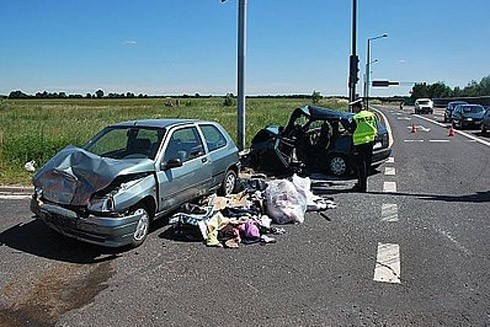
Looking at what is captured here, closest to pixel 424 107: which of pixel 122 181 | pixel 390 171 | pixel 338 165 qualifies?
pixel 390 171

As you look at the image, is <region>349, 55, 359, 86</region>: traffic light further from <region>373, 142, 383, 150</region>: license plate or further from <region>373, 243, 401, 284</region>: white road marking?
<region>373, 243, 401, 284</region>: white road marking

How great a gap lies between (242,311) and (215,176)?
4.02m

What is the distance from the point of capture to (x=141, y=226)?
6141mm

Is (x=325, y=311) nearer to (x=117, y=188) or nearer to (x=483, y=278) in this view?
(x=483, y=278)

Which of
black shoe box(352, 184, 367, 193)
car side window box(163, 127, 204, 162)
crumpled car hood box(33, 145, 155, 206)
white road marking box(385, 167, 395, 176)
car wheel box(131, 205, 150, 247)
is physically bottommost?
white road marking box(385, 167, 395, 176)

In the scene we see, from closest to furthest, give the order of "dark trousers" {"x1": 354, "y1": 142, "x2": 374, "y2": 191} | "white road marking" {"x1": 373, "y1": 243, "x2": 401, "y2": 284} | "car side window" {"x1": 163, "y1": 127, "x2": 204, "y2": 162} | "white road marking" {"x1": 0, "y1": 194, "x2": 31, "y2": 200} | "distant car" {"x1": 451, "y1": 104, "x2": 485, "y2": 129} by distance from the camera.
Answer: "white road marking" {"x1": 373, "y1": 243, "x2": 401, "y2": 284}, "car side window" {"x1": 163, "y1": 127, "x2": 204, "y2": 162}, "white road marking" {"x1": 0, "y1": 194, "x2": 31, "y2": 200}, "dark trousers" {"x1": 354, "y1": 142, "x2": 374, "y2": 191}, "distant car" {"x1": 451, "y1": 104, "x2": 485, "y2": 129}

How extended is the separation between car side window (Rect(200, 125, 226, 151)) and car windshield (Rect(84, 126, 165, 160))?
1.10m

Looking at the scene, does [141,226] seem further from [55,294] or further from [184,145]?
[184,145]

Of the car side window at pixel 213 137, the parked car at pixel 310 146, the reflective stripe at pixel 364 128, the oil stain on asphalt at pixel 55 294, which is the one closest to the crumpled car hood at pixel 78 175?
the oil stain on asphalt at pixel 55 294

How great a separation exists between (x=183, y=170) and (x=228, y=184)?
6.09 ft

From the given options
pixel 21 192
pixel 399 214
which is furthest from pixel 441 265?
pixel 21 192

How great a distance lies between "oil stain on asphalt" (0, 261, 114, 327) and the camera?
4199mm

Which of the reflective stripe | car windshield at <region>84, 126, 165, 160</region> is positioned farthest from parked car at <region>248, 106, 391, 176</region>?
car windshield at <region>84, 126, 165, 160</region>

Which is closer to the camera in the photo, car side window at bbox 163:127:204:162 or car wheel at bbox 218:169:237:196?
car side window at bbox 163:127:204:162
